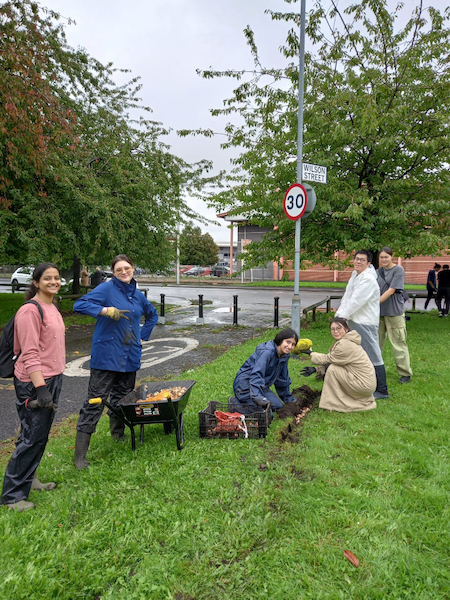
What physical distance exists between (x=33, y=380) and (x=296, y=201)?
5905 mm

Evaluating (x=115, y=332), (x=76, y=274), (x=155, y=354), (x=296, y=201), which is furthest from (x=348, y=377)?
(x=76, y=274)

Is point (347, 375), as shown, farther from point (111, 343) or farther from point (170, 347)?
point (170, 347)

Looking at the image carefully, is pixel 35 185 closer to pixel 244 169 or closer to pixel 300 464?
pixel 244 169

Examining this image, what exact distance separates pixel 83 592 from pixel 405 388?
190 inches

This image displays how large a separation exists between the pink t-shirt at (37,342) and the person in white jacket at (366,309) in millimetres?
3442

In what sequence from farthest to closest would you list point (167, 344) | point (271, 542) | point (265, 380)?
1. point (167, 344)
2. point (265, 380)
3. point (271, 542)

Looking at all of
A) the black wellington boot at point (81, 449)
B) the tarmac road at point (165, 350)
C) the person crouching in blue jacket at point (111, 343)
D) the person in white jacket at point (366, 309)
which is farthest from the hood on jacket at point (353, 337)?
the tarmac road at point (165, 350)

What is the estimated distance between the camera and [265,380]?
4664 mm

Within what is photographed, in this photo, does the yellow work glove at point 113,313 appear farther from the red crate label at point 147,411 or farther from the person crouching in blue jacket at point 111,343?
the red crate label at point 147,411

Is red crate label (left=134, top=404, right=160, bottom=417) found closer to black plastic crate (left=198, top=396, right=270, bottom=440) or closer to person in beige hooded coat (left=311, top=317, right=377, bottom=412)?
black plastic crate (left=198, top=396, right=270, bottom=440)

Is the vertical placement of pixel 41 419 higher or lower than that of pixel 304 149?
lower

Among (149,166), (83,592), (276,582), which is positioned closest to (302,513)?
(276,582)

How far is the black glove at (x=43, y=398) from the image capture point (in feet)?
9.53

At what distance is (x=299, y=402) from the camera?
5008 mm
